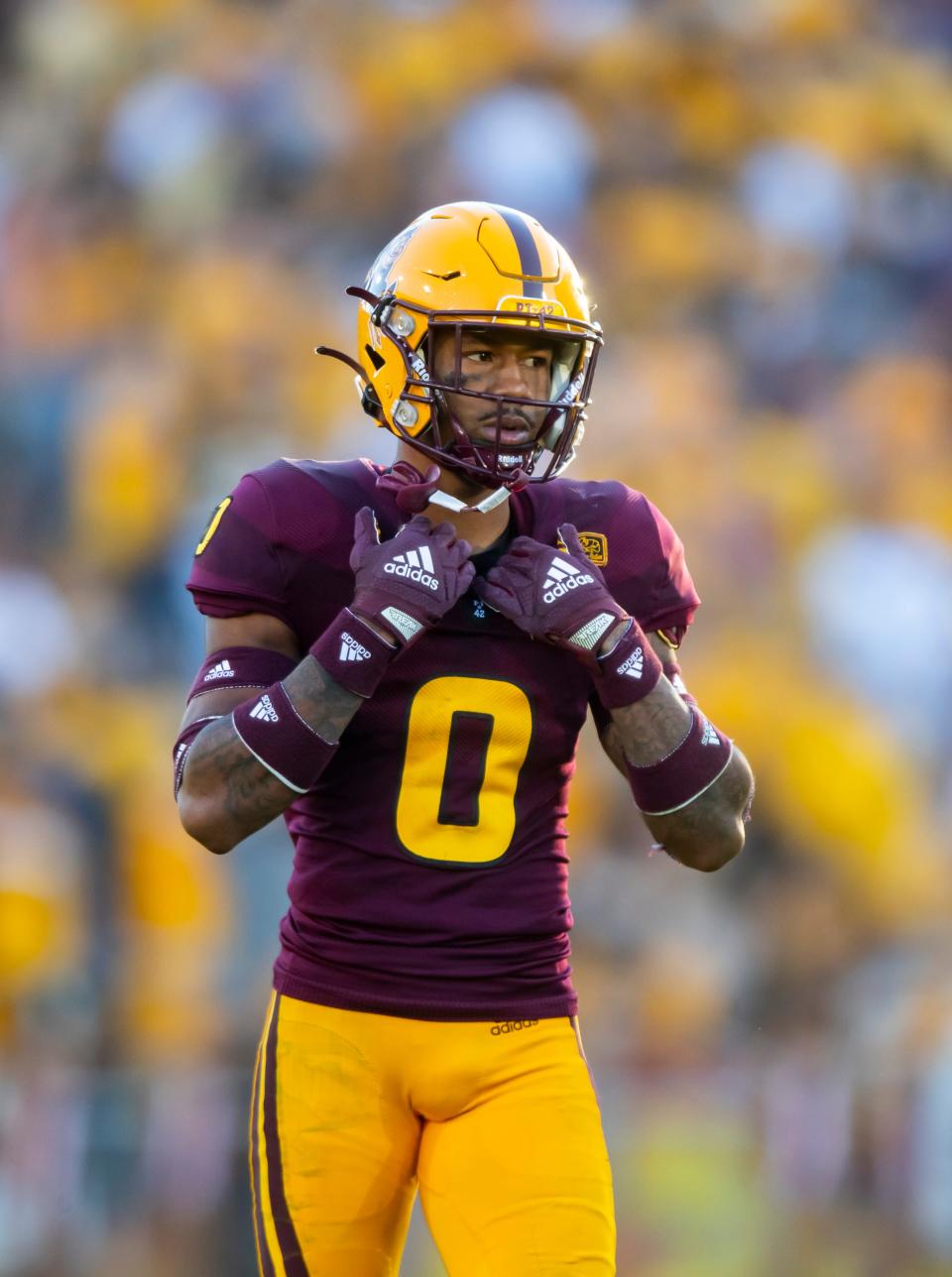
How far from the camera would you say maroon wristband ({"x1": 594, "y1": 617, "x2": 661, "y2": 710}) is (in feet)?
6.91

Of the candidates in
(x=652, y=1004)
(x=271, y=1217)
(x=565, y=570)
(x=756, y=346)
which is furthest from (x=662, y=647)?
(x=756, y=346)

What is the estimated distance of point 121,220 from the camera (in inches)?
225

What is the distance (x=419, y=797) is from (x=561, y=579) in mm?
321

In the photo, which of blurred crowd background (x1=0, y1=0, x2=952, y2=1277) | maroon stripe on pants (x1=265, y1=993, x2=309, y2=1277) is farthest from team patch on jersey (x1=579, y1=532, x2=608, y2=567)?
blurred crowd background (x1=0, y1=0, x2=952, y2=1277)

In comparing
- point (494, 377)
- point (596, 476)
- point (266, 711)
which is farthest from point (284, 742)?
point (596, 476)

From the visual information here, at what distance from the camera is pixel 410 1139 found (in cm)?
217

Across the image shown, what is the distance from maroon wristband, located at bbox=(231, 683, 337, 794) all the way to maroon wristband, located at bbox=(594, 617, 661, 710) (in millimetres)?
338

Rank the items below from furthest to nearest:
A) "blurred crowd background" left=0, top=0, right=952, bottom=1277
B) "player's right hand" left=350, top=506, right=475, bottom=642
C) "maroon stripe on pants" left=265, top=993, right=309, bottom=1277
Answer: "blurred crowd background" left=0, top=0, right=952, bottom=1277 < "maroon stripe on pants" left=265, top=993, right=309, bottom=1277 < "player's right hand" left=350, top=506, right=475, bottom=642

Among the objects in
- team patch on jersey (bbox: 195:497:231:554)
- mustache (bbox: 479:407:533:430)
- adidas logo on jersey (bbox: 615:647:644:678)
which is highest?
mustache (bbox: 479:407:533:430)

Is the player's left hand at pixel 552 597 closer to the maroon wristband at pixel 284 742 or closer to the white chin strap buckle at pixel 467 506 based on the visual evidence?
the white chin strap buckle at pixel 467 506

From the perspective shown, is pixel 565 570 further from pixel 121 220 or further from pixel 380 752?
pixel 121 220

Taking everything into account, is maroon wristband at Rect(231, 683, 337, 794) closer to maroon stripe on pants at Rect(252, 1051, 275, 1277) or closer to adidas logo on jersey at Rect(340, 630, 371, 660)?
adidas logo on jersey at Rect(340, 630, 371, 660)

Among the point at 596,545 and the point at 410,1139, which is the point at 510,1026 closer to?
the point at 410,1139

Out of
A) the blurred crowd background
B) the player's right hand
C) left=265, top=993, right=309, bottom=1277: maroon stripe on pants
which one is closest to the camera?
the player's right hand
